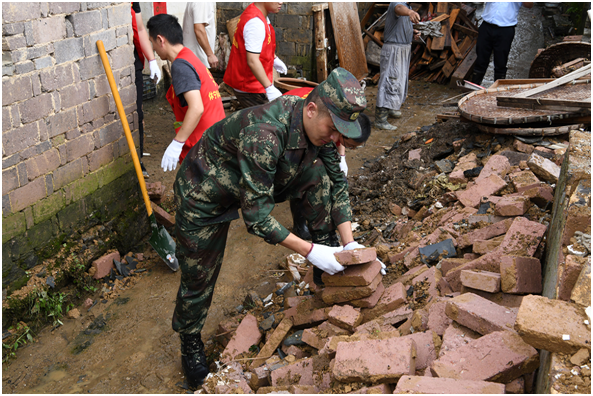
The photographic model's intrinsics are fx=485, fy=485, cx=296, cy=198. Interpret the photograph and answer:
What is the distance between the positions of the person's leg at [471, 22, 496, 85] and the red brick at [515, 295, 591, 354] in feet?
23.1

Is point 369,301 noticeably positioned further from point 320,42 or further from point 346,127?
point 320,42

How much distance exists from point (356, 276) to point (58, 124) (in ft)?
8.86

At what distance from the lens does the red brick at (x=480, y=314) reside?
2.40 meters

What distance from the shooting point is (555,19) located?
43.2 feet

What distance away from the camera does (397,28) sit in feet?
24.1

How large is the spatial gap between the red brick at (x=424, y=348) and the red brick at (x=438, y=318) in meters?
0.09

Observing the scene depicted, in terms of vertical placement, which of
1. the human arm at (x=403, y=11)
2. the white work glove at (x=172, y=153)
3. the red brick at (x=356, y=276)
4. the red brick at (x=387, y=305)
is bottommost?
the red brick at (x=387, y=305)

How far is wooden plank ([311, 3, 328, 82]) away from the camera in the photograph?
8.59 metres

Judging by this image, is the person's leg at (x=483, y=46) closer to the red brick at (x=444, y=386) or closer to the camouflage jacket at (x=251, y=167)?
the camouflage jacket at (x=251, y=167)

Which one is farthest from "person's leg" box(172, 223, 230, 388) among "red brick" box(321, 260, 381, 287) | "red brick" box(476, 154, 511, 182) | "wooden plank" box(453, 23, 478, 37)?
"wooden plank" box(453, 23, 478, 37)

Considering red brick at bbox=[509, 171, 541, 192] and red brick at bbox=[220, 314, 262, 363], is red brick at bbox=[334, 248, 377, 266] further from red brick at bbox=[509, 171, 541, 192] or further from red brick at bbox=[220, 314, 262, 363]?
red brick at bbox=[509, 171, 541, 192]

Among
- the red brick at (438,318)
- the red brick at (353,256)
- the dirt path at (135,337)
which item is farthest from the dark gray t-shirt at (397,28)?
the red brick at (438,318)

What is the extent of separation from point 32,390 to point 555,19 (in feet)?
47.8

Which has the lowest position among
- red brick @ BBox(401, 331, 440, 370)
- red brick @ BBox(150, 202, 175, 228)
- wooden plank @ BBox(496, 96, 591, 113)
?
red brick @ BBox(150, 202, 175, 228)
